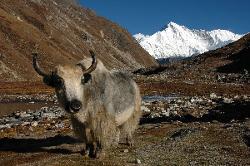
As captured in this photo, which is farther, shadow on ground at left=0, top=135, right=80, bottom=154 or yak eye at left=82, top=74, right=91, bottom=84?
shadow on ground at left=0, top=135, right=80, bottom=154

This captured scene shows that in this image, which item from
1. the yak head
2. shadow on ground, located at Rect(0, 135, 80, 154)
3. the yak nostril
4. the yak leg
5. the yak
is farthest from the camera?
shadow on ground, located at Rect(0, 135, 80, 154)

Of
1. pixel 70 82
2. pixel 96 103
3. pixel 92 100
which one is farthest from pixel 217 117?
pixel 70 82

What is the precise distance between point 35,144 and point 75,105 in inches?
248

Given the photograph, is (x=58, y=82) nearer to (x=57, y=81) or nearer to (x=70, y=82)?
(x=57, y=81)

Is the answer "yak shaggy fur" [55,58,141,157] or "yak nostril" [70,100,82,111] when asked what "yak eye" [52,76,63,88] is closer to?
"yak shaggy fur" [55,58,141,157]

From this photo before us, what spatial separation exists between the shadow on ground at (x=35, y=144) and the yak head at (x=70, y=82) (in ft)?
10.5

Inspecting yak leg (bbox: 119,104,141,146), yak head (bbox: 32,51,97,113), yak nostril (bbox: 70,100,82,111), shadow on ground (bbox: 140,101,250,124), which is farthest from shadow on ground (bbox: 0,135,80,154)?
shadow on ground (bbox: 140,101,250,124)

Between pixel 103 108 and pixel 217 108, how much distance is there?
1877 centimetres

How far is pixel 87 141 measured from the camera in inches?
634

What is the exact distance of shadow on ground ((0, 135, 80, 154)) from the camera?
1858 centimetres

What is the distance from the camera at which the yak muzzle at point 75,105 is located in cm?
1452

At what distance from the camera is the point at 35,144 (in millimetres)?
20203

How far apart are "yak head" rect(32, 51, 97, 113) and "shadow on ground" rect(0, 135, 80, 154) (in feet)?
10.5

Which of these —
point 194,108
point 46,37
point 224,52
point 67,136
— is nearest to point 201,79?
point 224,52
